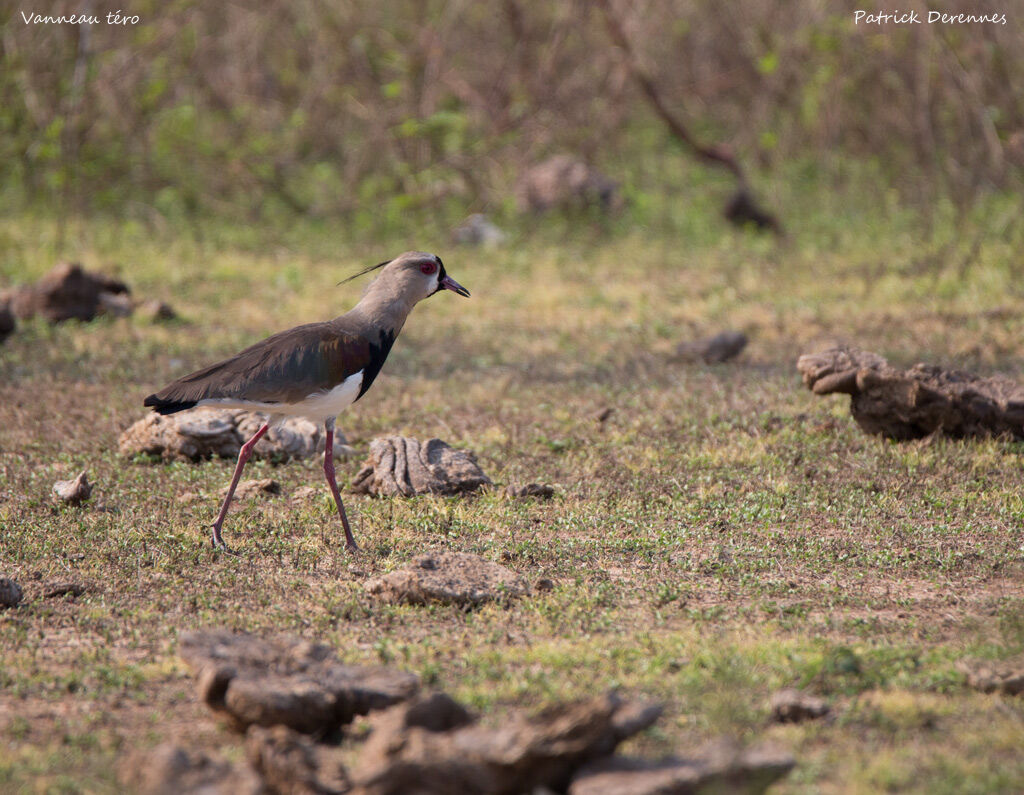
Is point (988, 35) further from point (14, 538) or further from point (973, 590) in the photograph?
point (14, 538)

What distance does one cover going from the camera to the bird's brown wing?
4996mm

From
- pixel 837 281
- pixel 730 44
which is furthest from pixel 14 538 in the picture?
pixel 730 44

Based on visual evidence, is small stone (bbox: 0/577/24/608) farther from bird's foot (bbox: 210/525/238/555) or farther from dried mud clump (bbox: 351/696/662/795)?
dried mud clump (bbox: 351/696/662/795)

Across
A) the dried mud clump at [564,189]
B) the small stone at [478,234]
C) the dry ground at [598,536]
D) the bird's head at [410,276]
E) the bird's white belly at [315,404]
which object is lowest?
the dry ground at [598,536]

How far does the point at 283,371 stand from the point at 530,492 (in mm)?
1379

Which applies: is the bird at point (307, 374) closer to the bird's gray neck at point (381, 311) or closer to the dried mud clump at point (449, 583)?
the bird's gray neck at point (381, 311)

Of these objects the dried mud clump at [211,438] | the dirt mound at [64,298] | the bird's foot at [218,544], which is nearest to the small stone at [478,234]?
the dirt mound at [64,298]

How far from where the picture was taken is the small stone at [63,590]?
4.64 m

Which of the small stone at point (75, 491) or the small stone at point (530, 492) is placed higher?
the small stone at point (75, 491)

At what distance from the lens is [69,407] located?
7.28 metres

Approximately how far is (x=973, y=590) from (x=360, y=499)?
9.00 feet

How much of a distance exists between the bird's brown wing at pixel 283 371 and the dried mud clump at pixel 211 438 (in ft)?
4.03

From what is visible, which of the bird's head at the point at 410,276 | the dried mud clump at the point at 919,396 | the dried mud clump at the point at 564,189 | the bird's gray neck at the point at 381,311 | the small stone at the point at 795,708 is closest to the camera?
the small stone at the point at 795,708

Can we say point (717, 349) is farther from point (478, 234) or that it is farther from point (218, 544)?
point (478, 234)
